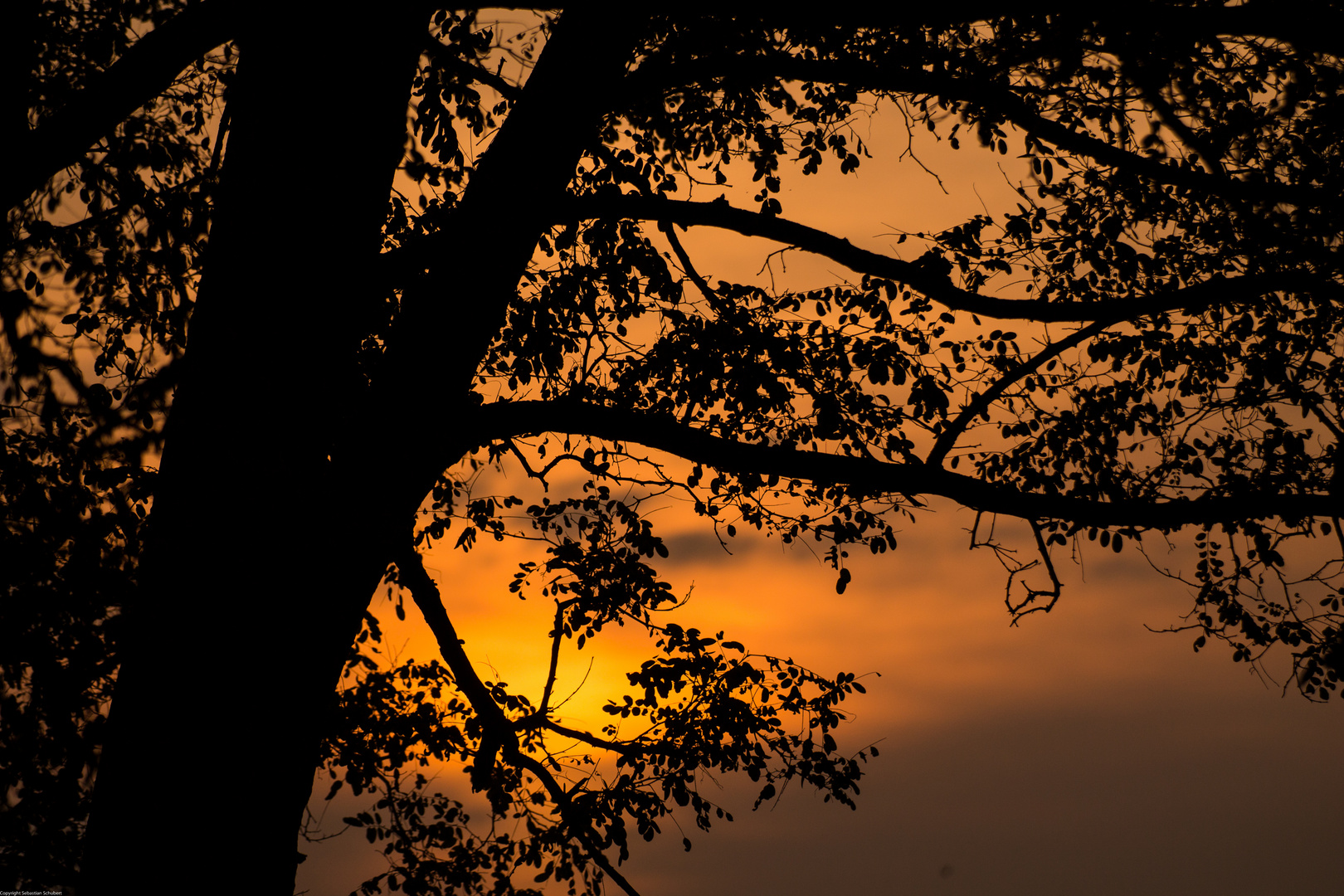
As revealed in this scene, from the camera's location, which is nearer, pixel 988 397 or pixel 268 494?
pixel 268 494

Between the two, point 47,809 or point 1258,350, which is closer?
point 47,809

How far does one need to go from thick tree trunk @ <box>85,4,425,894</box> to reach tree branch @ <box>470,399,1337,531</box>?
133 centimetres

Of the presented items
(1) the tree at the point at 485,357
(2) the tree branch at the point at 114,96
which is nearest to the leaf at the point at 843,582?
(1) the tree at the point at 485,357

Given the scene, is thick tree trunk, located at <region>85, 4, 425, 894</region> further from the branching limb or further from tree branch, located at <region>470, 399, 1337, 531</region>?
the branching limb

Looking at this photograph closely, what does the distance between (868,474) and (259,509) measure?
3.17m

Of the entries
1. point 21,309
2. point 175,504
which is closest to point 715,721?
point 175,504

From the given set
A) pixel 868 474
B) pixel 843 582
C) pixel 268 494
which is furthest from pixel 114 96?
pixel 843 582

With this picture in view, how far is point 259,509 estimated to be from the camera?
403 centimetres

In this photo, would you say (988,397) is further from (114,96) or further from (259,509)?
(114,96)

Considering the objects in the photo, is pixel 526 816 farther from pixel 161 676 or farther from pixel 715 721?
pixel 161 676

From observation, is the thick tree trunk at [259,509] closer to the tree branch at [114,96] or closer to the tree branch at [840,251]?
the tree branch at [114,96]

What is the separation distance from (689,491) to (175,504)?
4181 millimetres

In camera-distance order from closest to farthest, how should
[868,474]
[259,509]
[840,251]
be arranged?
[259,509] → [868,474] → [840,251]

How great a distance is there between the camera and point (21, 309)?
6.88 metres
